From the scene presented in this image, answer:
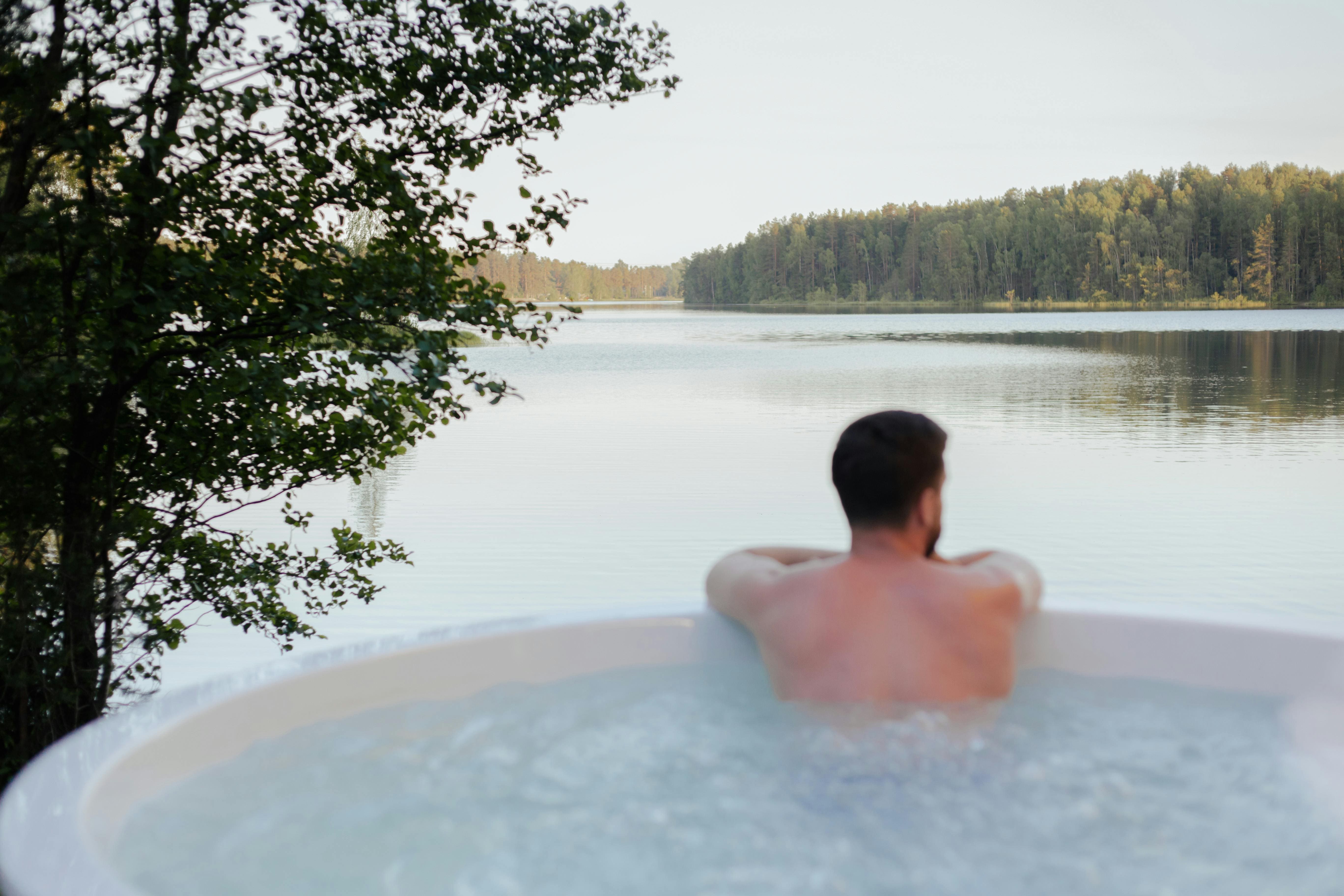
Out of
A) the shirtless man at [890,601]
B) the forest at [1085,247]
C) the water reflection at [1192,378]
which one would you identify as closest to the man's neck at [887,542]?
the shirtless man at [890,601]

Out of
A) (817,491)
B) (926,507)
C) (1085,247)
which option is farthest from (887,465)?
(1085,247)

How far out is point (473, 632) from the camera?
2.09 metres

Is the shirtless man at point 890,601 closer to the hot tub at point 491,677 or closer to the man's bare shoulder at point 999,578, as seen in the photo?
the man's bare shoulder at point 999,578

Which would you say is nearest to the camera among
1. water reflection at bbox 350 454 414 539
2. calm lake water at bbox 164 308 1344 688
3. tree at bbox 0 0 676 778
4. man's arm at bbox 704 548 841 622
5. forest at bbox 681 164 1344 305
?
man's arm at bbox 704 548 841 622

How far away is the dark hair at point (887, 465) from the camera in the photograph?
171 cm

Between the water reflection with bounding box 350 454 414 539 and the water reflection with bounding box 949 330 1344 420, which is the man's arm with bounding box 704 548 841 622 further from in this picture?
the water reflection with bounding box 949 330 1344 420

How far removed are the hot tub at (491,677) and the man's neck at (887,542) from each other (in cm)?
49

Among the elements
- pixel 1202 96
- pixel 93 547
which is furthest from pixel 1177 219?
pixel 93 547

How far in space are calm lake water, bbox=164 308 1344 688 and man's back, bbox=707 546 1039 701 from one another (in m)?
0.41

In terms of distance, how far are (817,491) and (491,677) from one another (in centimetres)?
462

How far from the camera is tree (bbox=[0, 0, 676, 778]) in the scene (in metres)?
2.48

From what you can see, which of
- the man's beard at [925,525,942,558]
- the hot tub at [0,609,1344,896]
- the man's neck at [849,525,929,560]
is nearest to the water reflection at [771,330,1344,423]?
the hot tub at [0,609,1344,896]

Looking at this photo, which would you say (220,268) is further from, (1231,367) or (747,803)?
(1231,367)

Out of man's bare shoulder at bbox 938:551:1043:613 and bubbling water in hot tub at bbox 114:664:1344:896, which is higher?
man's bare shoulder at bbox 938:551:1043:613
